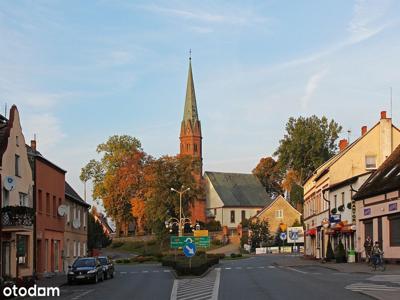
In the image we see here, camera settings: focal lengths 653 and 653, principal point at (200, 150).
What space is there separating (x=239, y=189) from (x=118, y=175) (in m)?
41.6

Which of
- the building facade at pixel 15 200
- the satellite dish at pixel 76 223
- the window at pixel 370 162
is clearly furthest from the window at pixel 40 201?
the window at pixel 370 162

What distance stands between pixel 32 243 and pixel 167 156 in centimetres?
5498

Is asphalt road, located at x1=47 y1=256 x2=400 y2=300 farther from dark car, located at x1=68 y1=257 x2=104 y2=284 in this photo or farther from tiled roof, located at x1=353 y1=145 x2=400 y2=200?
tiled roof, located at x1=353 y1=145 x2=400 y2=200

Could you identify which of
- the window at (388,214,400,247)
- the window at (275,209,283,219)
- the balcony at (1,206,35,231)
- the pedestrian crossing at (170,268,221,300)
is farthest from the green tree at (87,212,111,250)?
the pedestrian crossing at (170,268,221,300)

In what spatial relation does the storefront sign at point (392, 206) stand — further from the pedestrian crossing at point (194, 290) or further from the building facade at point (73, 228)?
the building facade at point (73, 228)

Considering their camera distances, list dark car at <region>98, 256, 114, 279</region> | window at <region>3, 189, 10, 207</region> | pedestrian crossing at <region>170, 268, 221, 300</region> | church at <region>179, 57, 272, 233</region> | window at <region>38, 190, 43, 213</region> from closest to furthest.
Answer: pedestrian crossing at <region>170, 268, 221, 300</region>, window at <region>3, 189, 10, 207</region>, dark car at <region>98, 256, 114, 279</region>, window at <region>38, 190, 43, 213</region>, church at <region>179, 57, 272, 233</region>

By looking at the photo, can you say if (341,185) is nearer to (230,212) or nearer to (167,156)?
(167,156)

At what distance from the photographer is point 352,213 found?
46875mm

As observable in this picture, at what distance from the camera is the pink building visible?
129ft

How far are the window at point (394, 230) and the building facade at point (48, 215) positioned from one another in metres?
21.5

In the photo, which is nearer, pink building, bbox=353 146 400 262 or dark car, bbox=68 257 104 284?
dark car, bbox=68 257 104 284

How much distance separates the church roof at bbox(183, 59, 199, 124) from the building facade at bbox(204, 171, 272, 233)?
12.6 m

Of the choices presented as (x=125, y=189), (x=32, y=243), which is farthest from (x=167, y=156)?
(x=32, y=243)

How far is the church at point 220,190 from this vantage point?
129 metres
